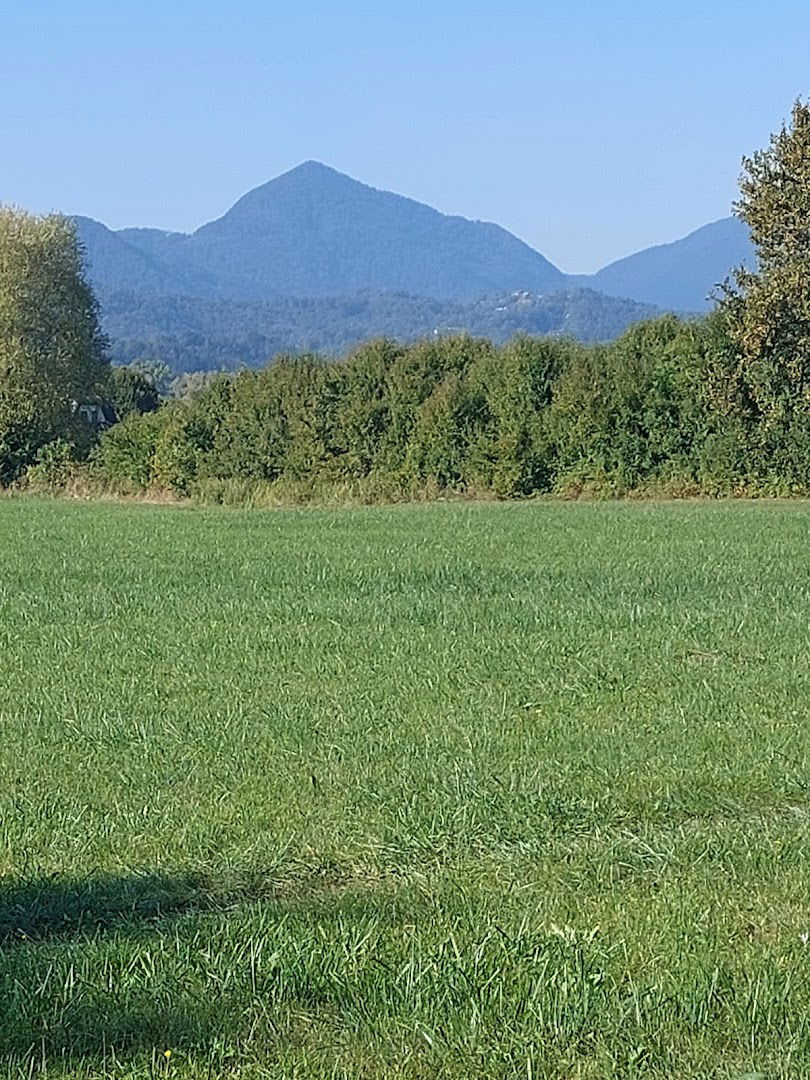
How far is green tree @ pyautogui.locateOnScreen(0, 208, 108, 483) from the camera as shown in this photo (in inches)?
1991

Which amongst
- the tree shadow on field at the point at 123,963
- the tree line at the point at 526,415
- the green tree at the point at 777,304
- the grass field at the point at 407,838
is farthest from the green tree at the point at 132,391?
the tree shadow on field at the point at 123,963

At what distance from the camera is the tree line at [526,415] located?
111ft

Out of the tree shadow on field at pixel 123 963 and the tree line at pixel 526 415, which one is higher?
the tree line at pixel 526 415

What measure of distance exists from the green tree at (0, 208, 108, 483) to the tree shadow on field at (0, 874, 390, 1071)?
4624cm

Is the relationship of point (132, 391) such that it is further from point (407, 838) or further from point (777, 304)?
point (407, 838)

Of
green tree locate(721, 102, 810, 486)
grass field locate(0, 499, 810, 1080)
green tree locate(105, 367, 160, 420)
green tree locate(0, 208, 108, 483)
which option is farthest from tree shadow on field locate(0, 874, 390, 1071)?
green tree locate(105, 367, 160, 420)

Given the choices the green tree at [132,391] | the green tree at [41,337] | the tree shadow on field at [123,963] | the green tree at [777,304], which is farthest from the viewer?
the green tree at [132,391]

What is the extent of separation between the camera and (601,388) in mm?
38844

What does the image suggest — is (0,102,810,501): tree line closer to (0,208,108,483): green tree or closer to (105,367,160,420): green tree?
(0,208,108,483): green tree

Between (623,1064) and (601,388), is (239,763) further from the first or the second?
(601,388)

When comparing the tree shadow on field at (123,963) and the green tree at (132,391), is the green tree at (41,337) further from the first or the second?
the tree shadow on field at (123,963)

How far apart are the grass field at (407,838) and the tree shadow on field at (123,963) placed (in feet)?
0.05

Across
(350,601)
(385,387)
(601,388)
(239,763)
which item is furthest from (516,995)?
(385,387)

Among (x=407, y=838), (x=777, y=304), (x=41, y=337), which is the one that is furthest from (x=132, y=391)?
(x=407, y=838)
